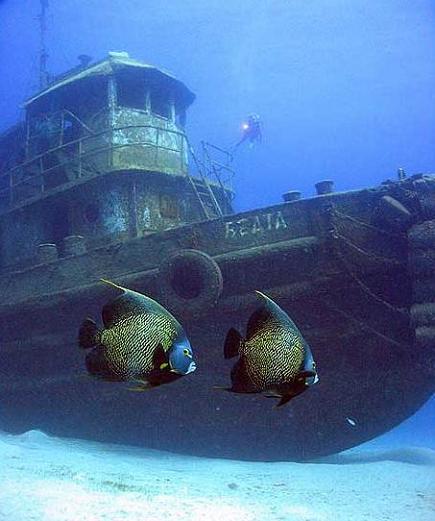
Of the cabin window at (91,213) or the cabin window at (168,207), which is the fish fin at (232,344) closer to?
the cabin window at (168,207)

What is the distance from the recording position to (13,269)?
35.3ft

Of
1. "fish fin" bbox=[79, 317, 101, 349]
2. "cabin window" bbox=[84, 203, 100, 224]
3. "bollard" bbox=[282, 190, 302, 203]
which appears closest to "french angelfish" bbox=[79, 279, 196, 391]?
"fish fin" bbox=[79, 317, 101, 349]

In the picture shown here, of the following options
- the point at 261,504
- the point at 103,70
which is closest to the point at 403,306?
the point at 261,504

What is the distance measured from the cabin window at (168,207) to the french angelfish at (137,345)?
27.1 feet

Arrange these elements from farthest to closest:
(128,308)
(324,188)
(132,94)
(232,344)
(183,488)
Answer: (132,94) → (324,188) → (183,488) → (128,308) → (232,344)

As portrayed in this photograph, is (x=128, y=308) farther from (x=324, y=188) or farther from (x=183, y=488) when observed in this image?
(x=324, y=188)

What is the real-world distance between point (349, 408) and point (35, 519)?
208 inches

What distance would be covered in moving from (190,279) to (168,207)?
133 inches

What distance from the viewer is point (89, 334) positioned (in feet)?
6.68

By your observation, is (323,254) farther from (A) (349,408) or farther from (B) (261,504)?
(B) (261,504)

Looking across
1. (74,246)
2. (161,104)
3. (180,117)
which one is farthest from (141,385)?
(180,117)

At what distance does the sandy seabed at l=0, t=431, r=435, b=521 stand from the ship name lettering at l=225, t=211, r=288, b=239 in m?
4.00

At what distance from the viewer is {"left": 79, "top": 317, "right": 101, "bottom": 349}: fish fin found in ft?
6.65

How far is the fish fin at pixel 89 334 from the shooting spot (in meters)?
2.03
